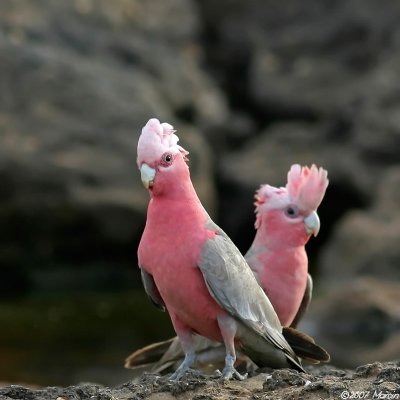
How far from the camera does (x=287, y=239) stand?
7094 mm

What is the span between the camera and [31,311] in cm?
1416

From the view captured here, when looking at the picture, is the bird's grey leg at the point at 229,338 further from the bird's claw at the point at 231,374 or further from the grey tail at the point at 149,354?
the grey tail at the point at 149,354

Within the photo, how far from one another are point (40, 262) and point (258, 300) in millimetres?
10327

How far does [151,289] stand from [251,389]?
34.7 inches

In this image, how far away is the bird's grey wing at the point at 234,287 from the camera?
5906 millimetres

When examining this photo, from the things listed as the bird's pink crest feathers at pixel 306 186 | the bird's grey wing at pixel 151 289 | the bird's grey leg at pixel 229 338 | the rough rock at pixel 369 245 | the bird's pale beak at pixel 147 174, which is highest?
the rough rock at pixel 369 245

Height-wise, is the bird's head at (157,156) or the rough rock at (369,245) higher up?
the rough rock at (369,245)

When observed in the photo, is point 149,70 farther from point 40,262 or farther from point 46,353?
point 46,353

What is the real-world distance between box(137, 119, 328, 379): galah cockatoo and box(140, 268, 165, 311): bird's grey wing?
0.02m

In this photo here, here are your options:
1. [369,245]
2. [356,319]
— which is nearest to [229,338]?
[356,319]
